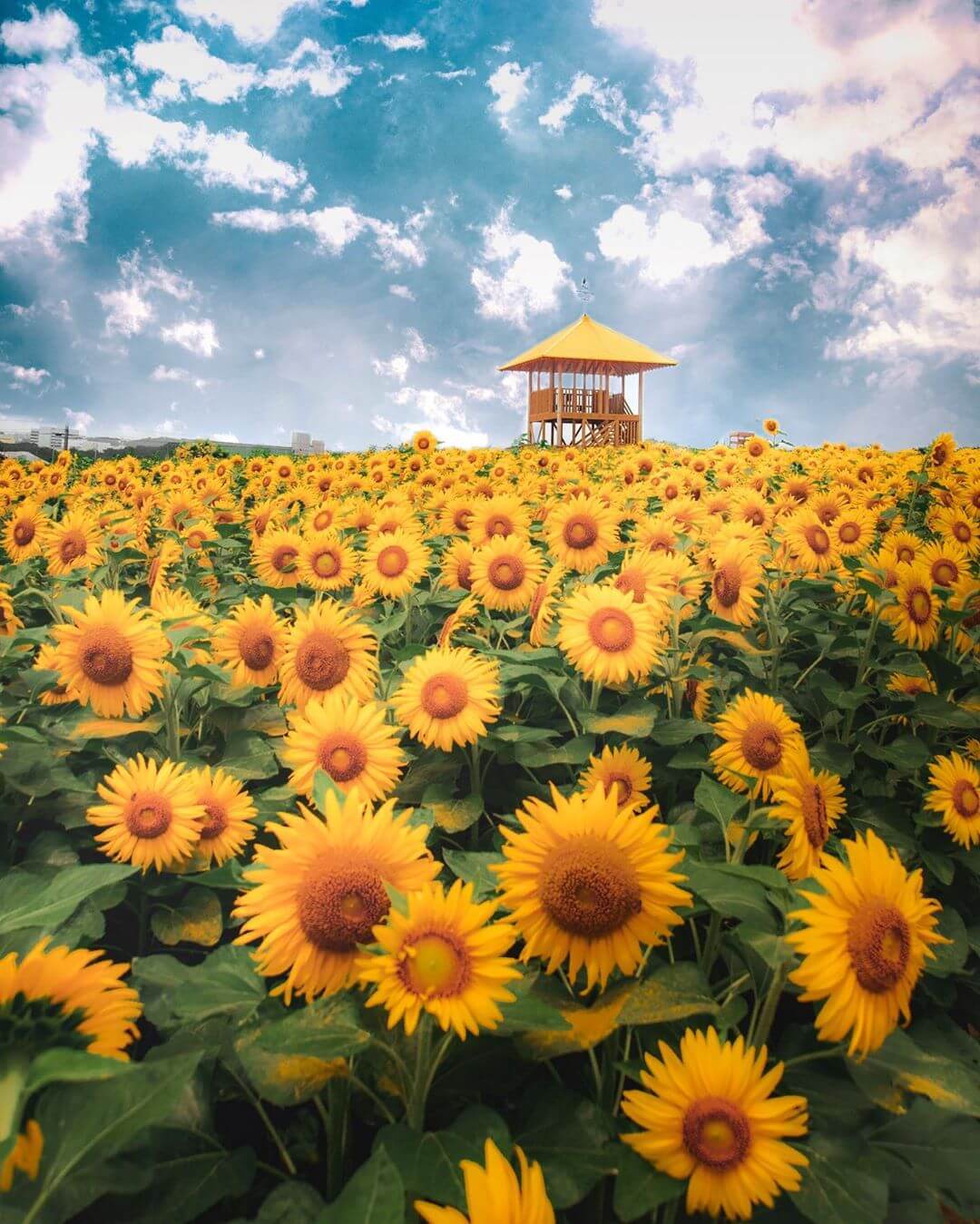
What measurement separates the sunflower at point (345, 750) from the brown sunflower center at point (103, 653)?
66cm

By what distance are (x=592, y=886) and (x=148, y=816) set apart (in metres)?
1.09

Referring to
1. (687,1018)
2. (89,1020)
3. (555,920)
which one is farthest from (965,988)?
(89,1020)

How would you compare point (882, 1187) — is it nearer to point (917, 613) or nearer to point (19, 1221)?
point (19, 1221)

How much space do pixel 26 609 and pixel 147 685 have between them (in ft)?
7.30

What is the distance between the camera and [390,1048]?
42.1 inches

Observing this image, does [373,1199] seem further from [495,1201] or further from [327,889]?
[327,889]

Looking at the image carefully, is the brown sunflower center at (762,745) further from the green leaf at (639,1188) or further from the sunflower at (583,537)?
the sunflower at (583,537)

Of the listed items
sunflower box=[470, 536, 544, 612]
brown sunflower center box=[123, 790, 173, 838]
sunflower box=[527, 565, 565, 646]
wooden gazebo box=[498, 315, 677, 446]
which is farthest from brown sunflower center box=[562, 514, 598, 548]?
wooden gazebo box=[498, 315, 677, 446]

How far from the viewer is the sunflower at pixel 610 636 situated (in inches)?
89.0

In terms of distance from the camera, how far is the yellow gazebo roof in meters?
26.6

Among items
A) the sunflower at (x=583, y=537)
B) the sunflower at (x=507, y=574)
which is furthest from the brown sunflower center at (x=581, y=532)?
the sunflower at (x=507, y=574)

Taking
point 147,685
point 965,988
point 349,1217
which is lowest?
point 965,988

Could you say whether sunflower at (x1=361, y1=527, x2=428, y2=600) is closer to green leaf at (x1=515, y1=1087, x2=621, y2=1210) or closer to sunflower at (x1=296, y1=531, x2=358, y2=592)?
sunflower at (x1=296, y1=531, x2=358, y2=592)

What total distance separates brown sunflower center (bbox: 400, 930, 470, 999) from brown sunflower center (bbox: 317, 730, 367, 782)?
78 cm
